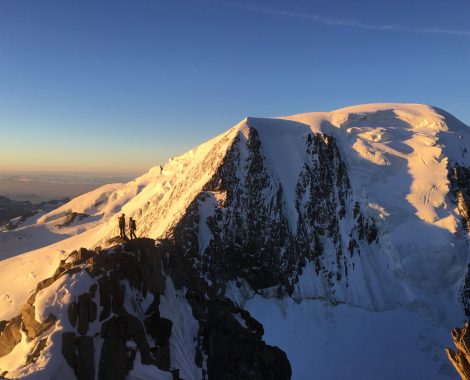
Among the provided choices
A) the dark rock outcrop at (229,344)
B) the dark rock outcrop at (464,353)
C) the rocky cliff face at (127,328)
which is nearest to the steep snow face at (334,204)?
the dark rock outcrop at (229,344)

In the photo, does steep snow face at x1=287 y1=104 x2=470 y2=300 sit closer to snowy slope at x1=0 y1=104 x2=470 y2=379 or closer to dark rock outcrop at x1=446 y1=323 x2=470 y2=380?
snowy slope at x1=0 y1=104 x2=470 y2=379

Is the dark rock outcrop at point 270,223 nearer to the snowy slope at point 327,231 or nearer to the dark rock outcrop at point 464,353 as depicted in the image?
the snowy slope at point 327,231

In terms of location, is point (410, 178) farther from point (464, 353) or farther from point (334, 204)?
point (464, 353)

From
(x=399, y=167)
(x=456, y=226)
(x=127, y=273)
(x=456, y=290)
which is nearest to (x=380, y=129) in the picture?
(x=399, y=167)

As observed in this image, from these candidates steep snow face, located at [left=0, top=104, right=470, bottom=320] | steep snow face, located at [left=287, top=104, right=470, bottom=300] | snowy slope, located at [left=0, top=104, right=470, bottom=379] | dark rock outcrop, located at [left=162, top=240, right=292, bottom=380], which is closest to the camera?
dark rock outcrop, located at [left=162, top=240, right=292, bottom=380]

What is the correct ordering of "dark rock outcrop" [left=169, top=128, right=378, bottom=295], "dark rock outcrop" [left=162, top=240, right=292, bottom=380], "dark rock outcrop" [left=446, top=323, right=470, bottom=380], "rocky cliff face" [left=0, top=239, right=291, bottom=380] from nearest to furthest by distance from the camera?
"dark rock outcrop" [left=446, top=323, right=470, bottom=380] < "rocky cliff face" [left=0, top=239, right=291, bottom=380] < "dark rock outcrop" [left=162, top=240, right=292, bottom=380] < "dark rock outcrop" [left=169, top=128, right=378, bottom=295]

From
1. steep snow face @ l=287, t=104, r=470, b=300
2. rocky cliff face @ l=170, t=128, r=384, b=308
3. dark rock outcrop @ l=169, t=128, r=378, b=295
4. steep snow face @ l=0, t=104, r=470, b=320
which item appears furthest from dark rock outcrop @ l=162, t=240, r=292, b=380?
steep snow face @ l=287, t=104, r=470, b=300

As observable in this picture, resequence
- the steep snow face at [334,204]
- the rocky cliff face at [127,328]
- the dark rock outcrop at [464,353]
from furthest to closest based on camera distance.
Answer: the steep snow face at [334,204] → the rocky cliff face at [127,328] → the dark rock outcrop at [464,353]
